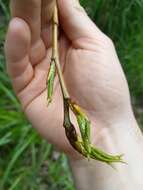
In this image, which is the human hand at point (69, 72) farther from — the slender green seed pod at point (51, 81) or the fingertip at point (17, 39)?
the slender green seed pod at point (51, 81)

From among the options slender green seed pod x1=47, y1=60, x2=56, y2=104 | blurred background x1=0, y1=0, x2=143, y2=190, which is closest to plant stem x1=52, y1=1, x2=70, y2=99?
slender green seed pod x1=47, y1=60, x2=56, y2=104

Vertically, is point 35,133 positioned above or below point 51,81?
below

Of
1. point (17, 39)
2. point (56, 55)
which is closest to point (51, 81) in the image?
point (56, 55)

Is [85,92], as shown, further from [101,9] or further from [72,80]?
[101,9]

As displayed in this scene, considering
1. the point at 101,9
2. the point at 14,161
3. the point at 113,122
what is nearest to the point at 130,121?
the point at 113,122

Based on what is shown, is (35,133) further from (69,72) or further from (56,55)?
(56,55)

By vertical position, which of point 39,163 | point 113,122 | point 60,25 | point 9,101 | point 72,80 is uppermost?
point 60,25

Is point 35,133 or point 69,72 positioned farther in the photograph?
point 35,133
